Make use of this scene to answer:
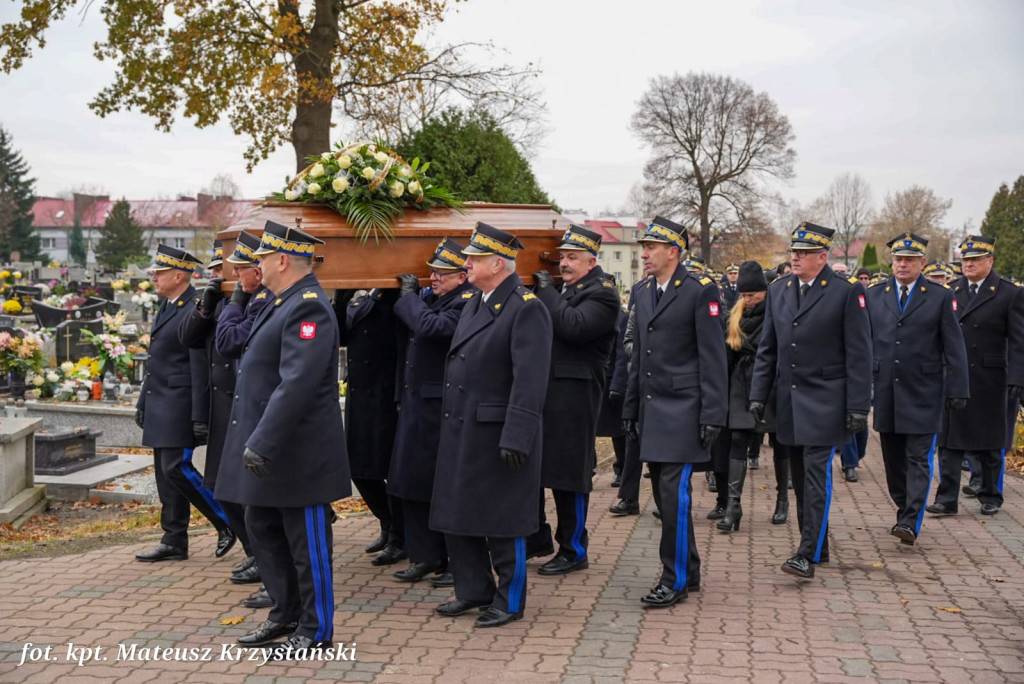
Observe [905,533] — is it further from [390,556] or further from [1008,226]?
[1008,226]

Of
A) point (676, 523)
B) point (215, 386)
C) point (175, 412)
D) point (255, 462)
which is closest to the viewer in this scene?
point (255, 462)

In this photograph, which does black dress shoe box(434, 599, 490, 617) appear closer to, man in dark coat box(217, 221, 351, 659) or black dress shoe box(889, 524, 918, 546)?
man in dark coat box(217, 221, 351, 659)

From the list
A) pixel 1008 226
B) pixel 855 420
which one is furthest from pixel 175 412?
pixel 1008 226

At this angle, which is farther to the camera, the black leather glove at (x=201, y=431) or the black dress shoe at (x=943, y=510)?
the black dress shoe at (x=943, y=510)

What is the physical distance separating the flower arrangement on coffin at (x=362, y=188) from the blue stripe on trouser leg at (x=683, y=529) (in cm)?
229

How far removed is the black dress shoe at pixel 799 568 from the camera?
20.9 ft

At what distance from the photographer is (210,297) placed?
6441 millimetres

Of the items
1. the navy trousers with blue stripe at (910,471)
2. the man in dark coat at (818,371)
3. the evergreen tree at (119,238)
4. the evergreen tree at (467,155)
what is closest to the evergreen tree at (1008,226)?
the evergreen tree at (467,155)

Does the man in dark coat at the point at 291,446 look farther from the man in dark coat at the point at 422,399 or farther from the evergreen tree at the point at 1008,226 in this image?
the evergreen tree at the point at 1008,226

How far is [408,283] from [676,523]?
213 cm

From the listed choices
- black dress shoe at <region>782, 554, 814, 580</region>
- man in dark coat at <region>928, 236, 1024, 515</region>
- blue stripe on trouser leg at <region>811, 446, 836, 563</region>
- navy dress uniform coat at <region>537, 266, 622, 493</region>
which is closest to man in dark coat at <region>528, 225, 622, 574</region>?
navy dress uniform coat at <region>537, 266, 622, 493</region>

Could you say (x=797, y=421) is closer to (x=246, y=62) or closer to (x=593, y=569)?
(x=593, y=569)

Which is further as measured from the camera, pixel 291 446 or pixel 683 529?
pixel 683 529

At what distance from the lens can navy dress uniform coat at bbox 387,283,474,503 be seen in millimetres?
6297
